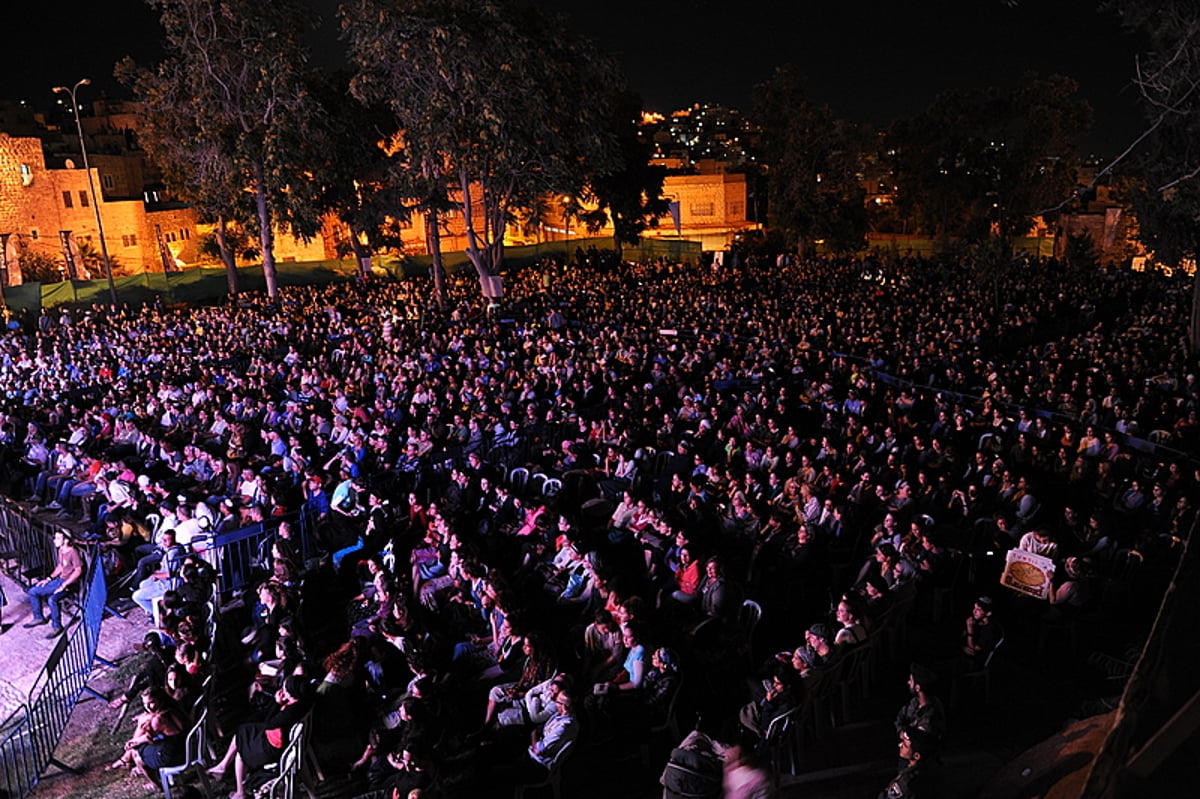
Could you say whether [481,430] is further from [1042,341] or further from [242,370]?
[1042,341]

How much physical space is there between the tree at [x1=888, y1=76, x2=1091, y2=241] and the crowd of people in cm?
2553

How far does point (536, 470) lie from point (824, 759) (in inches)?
246

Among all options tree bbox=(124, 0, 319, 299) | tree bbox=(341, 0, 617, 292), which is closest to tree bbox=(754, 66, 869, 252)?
tree bbox=(341, 0, 617, 292)

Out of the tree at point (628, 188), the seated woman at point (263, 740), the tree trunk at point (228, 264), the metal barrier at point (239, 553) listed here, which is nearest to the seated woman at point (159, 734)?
the seated woman at point (263, 740)

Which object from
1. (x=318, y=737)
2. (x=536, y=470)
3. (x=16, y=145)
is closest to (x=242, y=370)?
(x=536, y=470)

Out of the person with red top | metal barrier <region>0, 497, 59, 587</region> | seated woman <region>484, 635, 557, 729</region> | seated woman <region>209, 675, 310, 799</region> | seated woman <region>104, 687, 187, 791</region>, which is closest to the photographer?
seated woman <region>209, 675, 310, 799</region>

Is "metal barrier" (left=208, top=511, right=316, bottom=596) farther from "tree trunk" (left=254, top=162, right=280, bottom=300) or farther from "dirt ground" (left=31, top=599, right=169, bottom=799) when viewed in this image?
"tree trunk" (left=254, top=162, right=280, bottom=300)

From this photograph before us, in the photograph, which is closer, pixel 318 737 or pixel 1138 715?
pixel 1138 715

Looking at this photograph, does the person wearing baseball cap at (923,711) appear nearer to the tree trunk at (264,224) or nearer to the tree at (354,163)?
the tree at (354,163)

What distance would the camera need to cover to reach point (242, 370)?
19.3 meters

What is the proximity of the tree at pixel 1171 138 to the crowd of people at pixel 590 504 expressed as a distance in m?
2.54

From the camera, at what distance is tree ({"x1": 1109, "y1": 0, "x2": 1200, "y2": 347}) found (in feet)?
39.0

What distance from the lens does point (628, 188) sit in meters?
41.7

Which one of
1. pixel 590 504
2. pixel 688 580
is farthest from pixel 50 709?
pixel 590 504
